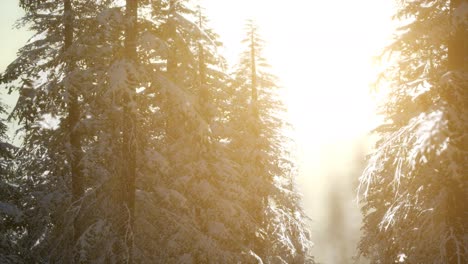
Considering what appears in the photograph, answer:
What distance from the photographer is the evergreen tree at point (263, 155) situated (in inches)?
716

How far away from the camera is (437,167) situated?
9.27 metres

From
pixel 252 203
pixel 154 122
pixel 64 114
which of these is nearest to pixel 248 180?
pixel 252 203

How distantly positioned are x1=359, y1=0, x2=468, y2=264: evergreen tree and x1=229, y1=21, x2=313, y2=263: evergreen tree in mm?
8291

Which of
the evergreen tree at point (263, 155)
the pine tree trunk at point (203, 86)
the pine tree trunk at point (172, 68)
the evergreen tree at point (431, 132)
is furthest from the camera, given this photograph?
the evergreen tree at point (263, 155)

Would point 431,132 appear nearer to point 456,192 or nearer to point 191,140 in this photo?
point 456,192

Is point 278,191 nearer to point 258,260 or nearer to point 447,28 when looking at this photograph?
point 258,260

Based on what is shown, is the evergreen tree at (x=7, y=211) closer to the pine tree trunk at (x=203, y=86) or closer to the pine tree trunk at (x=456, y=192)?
the pine tree trunk at (x=203, y=86)

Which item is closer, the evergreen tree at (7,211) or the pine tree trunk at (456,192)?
the pine tree trunk at (456,192)

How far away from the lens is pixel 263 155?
59.8 ft

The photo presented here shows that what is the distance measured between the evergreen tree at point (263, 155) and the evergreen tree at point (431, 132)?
8.29 meters

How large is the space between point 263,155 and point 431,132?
36.8 feet

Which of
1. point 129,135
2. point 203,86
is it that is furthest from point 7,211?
point 203,86

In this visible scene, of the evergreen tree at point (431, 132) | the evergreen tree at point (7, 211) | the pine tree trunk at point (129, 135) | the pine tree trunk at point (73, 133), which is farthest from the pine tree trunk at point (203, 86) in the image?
the evergreen tree at point (431, 132)

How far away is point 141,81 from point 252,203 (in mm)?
9772
